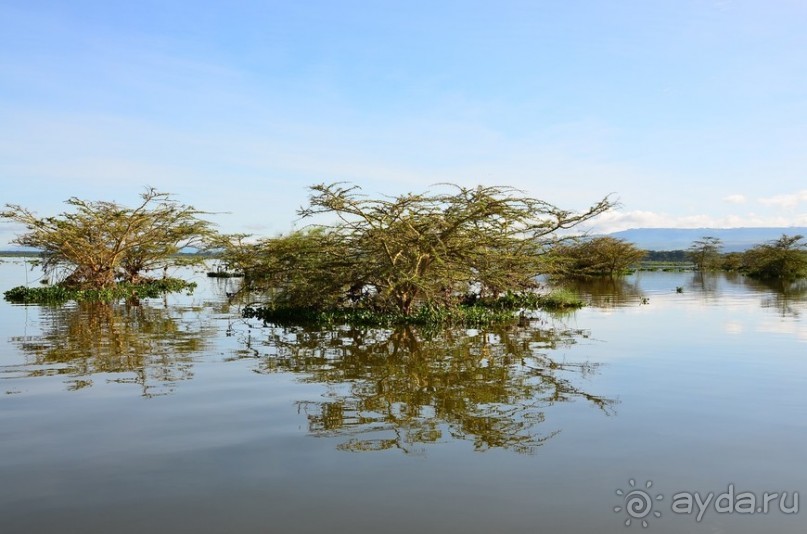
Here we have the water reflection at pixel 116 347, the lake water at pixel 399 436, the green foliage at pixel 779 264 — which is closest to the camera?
the lake water at pixel 399 436

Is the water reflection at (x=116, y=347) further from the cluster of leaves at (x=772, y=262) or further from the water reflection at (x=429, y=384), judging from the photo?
the cluster of leaves at (x=772, y=262)

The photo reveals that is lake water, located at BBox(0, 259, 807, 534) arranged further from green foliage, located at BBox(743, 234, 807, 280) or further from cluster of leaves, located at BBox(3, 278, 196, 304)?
green foliage, located at BBox(743, 234, 807, 280)

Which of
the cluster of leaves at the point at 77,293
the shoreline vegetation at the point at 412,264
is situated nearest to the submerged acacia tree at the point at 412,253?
the shoreline vegetation at the point at 412,264

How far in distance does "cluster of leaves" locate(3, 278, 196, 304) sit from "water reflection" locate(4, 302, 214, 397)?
614 centimetres

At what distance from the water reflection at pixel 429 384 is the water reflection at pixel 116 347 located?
1.68 metres

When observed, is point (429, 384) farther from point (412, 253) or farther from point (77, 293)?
point (77, 293)

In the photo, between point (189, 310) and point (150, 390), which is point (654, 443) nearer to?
point (150, 390)

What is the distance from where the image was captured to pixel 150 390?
10.2 meters

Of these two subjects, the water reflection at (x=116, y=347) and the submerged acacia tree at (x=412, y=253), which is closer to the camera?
the water reflection at (x=116, y=347)

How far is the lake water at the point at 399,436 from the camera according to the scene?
5.49m

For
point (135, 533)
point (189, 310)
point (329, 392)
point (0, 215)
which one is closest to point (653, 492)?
point (135, 533)

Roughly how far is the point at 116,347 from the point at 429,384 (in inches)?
309

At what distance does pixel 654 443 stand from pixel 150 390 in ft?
23.1

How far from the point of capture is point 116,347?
48.6 feet
